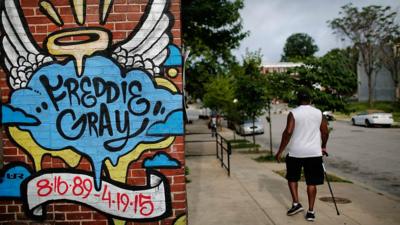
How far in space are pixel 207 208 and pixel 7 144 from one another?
3.43m

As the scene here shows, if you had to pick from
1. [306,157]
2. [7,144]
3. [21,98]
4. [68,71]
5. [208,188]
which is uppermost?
[68,71]

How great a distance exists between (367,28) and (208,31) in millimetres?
30481

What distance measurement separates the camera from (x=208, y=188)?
8.57 m

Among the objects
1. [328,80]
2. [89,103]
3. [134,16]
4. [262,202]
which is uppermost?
[134,16]

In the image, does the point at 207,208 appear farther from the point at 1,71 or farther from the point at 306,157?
the point at 1,71

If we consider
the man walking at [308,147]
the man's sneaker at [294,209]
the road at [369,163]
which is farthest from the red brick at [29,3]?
the road at [369,163]

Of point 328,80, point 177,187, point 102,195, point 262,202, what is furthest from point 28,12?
point 328,80

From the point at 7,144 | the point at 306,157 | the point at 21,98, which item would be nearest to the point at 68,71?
the point at 21,98

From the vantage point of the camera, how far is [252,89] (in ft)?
56.0

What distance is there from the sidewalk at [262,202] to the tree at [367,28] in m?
38.5

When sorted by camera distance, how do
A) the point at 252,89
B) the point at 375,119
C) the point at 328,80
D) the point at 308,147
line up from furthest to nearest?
1. the point at 375,119
2. the point at 252,89
3. the point at 328,80
4. the point at 308,147

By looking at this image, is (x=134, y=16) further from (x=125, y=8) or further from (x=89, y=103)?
(x=89, y=103)

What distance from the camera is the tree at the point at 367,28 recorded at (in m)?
43.3

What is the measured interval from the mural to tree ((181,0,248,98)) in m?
11.8
